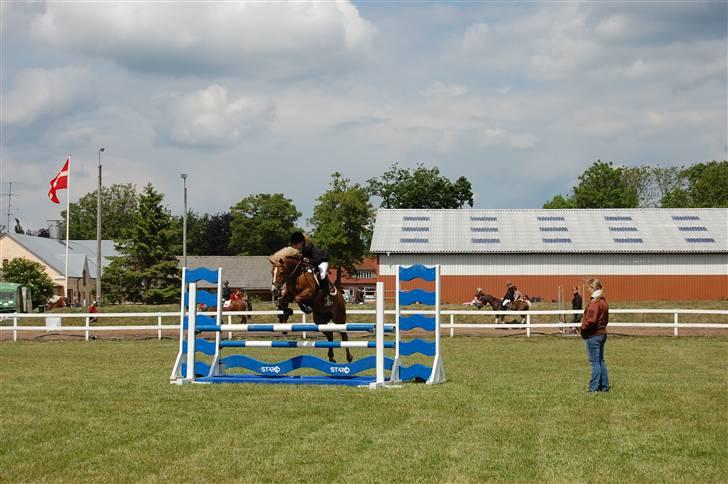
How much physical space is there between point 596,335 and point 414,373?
3.04m

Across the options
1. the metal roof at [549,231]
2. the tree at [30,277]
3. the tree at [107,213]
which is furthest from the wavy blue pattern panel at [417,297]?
the tree at [107,213]

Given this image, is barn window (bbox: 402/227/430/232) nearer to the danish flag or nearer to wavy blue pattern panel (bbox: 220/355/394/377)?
the danish flag

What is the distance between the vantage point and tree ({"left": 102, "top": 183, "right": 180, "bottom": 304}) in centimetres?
7225

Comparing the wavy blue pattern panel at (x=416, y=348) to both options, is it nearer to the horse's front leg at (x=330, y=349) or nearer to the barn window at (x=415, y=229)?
the horse's front leg at (x=330, y=349)

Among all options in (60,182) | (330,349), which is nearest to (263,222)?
(60,182)

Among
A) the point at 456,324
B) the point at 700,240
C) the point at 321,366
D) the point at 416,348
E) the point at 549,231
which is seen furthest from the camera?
the point at 549,231

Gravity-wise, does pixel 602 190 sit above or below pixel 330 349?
above

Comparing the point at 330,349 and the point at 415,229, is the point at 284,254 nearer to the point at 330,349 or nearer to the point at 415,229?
the point at 330,349

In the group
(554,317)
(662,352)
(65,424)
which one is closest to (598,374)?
(65,424)

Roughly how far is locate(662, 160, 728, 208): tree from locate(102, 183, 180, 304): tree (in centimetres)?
5994

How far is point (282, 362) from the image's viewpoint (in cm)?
1585

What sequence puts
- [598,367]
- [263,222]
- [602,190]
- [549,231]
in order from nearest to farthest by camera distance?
[598,367]
[549,231]
[602,190]
[263,222]

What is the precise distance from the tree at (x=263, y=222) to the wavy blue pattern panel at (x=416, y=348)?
95.3 meters

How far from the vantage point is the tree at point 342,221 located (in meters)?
81.8
